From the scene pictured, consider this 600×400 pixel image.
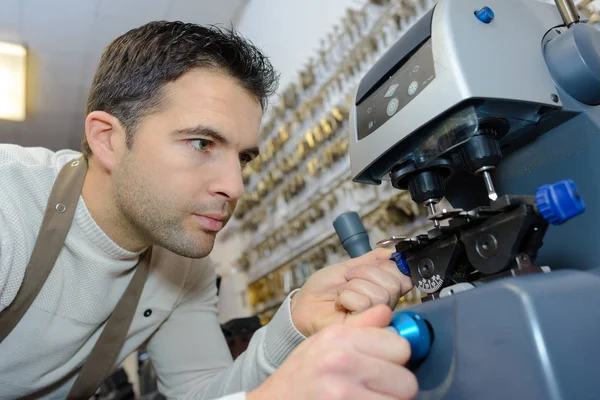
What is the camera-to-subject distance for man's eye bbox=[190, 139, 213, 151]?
106 cm

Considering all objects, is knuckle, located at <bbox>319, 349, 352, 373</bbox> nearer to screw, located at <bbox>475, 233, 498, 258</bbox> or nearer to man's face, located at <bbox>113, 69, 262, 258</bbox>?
screw, located at <bbox>475, 233, 498, 258</bbox>

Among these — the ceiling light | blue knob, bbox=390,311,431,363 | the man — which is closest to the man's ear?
the man

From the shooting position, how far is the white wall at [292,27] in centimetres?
192

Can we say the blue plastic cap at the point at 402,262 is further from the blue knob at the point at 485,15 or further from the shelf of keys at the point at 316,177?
the shelf of keys at the point at 316,177

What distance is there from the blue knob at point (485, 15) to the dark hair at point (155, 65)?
2.28ft

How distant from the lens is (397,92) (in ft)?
2.04

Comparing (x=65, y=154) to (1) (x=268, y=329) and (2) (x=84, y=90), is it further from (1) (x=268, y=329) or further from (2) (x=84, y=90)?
(2) (x=84, y=90)

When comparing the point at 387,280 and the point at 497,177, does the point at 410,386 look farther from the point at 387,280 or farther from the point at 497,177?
the point at 497,177

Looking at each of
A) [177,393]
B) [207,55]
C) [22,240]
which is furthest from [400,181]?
[177,393]

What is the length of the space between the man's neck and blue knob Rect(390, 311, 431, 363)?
851 mm

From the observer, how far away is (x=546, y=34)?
1.99 feet

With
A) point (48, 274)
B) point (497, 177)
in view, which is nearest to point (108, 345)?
point (48, 274)

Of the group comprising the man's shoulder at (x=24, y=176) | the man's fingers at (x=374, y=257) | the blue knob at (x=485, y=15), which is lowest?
the man's fingers at (x=374, y=257)

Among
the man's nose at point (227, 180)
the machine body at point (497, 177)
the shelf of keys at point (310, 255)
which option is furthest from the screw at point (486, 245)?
the shelf of keys at point (310, 255)
